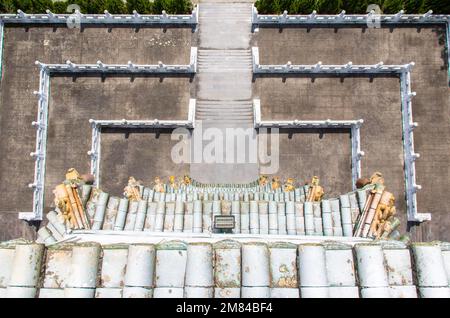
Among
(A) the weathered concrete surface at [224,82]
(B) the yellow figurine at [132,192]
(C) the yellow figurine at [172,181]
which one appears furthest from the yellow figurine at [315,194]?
(A) the weathered concrete surface at [224,82]

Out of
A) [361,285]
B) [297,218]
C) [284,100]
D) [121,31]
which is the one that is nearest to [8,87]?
[121,31]

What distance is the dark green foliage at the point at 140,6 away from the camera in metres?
46.0

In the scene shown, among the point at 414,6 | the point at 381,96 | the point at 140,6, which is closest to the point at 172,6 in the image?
the point at 140,6

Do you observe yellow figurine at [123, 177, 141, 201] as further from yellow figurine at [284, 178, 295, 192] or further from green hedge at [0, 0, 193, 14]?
green hedge at [0, 0, 193, 14]

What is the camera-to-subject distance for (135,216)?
75.8 feet

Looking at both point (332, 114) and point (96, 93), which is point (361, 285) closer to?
point (332, 114)

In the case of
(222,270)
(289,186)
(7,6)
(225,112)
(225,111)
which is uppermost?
(7,6)

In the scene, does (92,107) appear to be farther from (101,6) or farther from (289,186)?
(289,186)

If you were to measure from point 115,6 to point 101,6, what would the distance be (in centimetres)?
180

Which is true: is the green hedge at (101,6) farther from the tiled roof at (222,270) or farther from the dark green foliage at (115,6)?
the tiled roof at (222,270)

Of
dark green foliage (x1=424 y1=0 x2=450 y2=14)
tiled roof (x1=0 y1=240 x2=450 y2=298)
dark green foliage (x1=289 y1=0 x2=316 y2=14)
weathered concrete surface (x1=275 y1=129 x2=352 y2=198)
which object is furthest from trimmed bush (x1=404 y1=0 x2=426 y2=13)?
tiled roof (x1=0 y1=240 x2=450 y2=298)

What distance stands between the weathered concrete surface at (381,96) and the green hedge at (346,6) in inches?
94.5

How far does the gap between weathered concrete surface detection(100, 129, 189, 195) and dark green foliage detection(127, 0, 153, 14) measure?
47.6ft

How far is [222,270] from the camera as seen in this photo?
11805 millimetres
